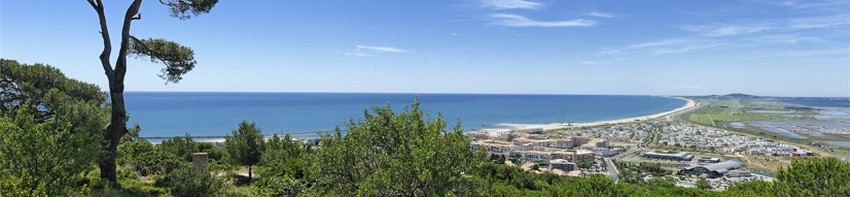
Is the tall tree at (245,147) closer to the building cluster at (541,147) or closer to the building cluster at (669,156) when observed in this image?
the building cluster at (541,147)

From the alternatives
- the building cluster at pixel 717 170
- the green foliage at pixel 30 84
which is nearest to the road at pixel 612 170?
the building cluster at pixel 717 170

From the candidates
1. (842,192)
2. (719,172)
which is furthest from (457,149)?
(719,172)

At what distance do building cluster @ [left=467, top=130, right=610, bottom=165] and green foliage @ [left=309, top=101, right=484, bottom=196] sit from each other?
49.7 metres

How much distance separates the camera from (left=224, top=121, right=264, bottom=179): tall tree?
19625 millimetres

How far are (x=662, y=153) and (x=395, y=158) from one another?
6626cm

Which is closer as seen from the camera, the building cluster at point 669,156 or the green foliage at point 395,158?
the green foliage at point 395,158

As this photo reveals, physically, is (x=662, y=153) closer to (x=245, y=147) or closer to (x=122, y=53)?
(x=245, y=147)

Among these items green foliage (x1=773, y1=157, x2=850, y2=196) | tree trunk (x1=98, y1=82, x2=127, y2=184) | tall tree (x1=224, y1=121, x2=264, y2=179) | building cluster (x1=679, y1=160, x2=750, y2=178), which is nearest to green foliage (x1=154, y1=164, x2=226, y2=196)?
tree trunk (x1=98, y1=82, x2=127, y2=184)

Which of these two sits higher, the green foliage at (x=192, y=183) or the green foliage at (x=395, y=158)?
the green foliage at (x=395, y=158)

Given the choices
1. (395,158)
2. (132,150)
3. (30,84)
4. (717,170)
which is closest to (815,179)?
(395,158)

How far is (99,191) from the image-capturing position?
35.6 ft

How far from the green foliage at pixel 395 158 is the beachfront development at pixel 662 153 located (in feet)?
127

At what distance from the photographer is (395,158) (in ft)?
26.3

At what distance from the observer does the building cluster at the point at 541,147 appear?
63.0m
